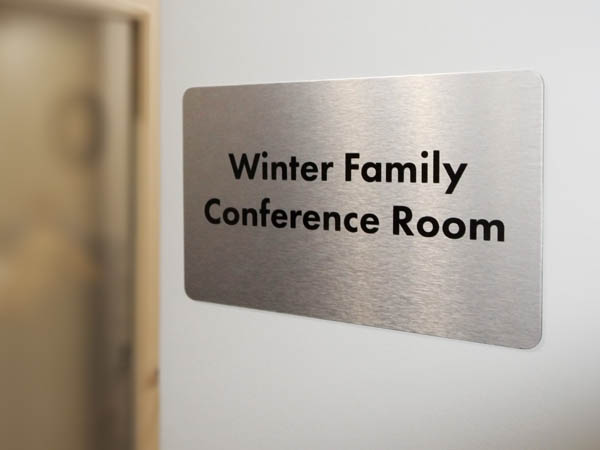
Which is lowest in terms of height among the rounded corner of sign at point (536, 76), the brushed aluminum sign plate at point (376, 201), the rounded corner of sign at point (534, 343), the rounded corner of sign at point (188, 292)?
the rounded corner of sign at point (534, 343)

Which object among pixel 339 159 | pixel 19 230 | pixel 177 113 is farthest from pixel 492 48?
pixel 19 230

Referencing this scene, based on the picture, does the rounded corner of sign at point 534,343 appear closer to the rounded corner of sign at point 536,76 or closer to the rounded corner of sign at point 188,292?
the rounded corner of sign at point 536,76

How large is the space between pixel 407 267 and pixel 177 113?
→ 45 centimetres

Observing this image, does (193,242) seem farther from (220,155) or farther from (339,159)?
(339,159)

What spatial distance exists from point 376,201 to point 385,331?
177 mm

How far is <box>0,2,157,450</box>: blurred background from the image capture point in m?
1.04

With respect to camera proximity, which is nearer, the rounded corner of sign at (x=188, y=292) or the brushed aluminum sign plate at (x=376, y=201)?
the brushed aluminum sign plate at (x=376, y=201)

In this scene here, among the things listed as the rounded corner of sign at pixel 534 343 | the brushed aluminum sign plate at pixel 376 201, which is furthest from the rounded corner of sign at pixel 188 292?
the rounded corner of sign at pixel 534 343

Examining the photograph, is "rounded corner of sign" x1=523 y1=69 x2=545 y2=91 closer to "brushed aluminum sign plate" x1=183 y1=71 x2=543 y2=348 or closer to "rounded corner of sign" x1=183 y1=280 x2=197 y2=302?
"brushed aluminum sign plate" x1=183 y1=71 x2=543 y2=348

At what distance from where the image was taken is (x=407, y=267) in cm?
83

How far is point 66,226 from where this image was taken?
1.05m

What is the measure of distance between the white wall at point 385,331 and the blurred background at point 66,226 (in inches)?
3.1

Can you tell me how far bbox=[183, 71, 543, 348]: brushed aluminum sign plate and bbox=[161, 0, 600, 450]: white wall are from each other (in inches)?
0.9

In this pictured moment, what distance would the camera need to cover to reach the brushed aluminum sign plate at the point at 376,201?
77cm
